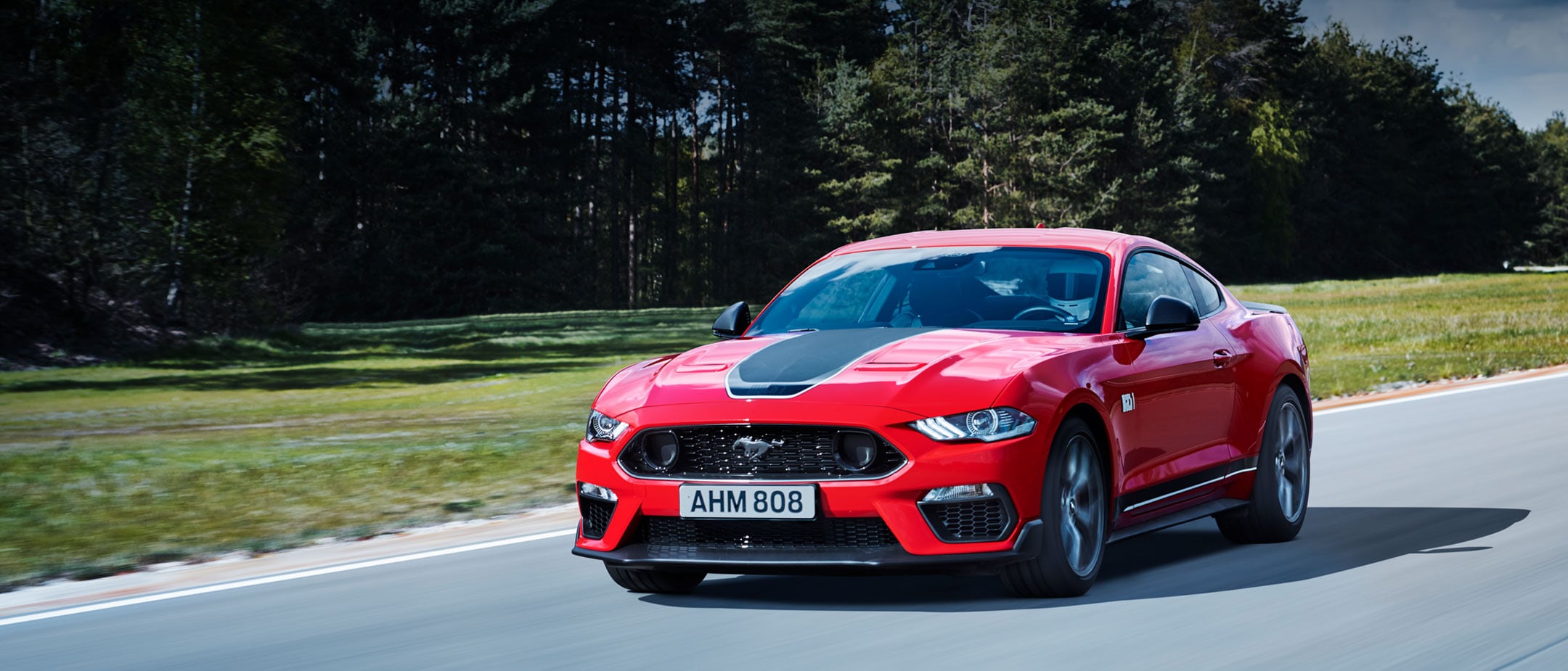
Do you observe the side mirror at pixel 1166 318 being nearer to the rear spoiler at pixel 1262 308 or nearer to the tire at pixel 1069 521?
the tire at pixel 1069 521

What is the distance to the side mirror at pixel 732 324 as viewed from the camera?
7.86 metres

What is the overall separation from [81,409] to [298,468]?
9021 millimetres

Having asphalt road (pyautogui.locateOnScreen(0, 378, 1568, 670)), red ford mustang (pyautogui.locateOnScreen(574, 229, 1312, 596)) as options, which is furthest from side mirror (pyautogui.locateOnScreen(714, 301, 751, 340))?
asphalt road (pyautogui.locateOnScreen(0, 378, 1568, 670))

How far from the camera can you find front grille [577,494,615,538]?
662 centimetres

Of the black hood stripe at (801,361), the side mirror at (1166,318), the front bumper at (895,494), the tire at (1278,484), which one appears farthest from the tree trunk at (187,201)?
the front bumper at (895,494)

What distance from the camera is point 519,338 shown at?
40.3 metres

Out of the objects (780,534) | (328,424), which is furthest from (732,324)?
(328,424)

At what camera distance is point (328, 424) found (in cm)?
1862

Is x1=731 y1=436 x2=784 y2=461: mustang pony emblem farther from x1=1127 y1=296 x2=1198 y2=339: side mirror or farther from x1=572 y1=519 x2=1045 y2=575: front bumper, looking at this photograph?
x1=1127 y1=296 x2=1198 y2=339: side mirror

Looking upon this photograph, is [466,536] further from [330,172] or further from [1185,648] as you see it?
[330,172]

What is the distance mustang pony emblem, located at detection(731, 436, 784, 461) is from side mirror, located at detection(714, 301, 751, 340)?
1568 mm

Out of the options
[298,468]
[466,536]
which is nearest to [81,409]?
[298,468]

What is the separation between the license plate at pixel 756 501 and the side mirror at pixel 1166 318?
6.02 feet

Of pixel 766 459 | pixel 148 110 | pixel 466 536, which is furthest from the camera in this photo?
pixel 148 110
